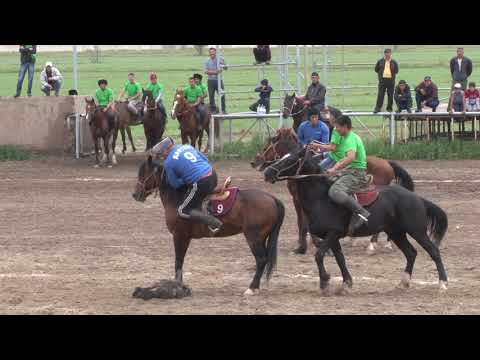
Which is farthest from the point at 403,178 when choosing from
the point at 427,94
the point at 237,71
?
the point at 237,71

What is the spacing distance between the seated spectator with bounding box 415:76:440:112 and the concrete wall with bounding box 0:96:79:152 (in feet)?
31.0

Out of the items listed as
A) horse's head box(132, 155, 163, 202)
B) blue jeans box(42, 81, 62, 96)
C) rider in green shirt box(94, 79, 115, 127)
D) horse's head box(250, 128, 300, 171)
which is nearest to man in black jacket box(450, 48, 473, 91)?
rider in green shirt box(94, 79, 115, 127)

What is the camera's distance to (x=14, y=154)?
25.8 meters

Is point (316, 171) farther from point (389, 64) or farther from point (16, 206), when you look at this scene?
point (389, 64)

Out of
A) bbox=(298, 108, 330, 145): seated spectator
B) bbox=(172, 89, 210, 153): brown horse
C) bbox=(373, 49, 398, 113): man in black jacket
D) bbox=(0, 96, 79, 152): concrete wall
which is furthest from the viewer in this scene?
bbox=(0, 96, 79, 152): concrete wall

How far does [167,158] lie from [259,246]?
1588 mm

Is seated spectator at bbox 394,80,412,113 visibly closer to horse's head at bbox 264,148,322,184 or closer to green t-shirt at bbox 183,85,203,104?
green t-shirt at bbox 183,85,203,104

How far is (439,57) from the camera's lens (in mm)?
55719

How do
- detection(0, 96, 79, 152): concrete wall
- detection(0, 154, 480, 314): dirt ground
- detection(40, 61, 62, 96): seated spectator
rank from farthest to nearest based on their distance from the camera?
detection(40, 61, 62, 96): seated spectator
detection(0, 96, 79, 152): concrete wall
detection(0, 154, 480, 314): dirt ground

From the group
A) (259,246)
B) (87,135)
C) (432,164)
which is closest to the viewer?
(259,246)

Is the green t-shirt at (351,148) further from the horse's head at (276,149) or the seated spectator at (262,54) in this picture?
the seated spectator at (262,54)

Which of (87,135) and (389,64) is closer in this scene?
(389,64)

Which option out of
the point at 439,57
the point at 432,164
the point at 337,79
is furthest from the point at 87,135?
the point at 439,57

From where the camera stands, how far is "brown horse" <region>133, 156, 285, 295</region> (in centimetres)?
1170
